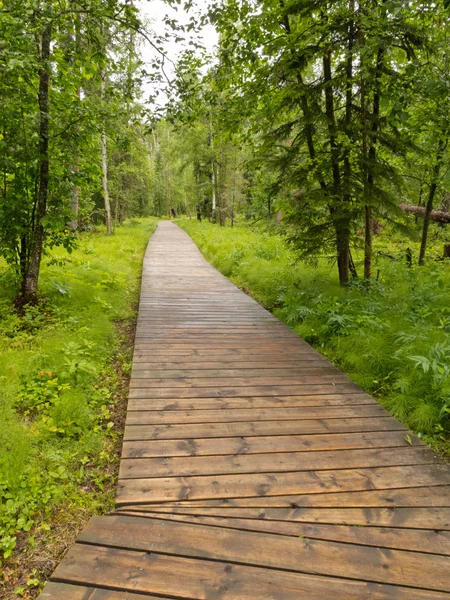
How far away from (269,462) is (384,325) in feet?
10.6

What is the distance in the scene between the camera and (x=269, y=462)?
9.66 ft

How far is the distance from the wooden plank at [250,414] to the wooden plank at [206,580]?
1440 millimetres

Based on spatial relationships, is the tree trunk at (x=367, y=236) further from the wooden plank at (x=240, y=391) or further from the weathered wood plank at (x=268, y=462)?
the weathered wood plank at (x=268, y=462)

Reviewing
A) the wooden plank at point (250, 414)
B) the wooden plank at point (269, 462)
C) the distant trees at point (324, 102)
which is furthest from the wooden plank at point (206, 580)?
the distant trees at point (324, 102)

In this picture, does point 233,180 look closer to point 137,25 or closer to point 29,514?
point 137,25

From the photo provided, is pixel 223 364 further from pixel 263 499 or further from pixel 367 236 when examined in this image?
pixel 367 236

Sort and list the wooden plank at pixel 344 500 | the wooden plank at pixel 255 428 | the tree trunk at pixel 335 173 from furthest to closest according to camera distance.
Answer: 1. the tree trunk at pixel 335 173
2. the wooden plank at pixel 255 428
3. the wooden plank at pixel 344 500

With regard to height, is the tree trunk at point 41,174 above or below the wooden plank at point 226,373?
above

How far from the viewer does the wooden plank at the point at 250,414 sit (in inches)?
138

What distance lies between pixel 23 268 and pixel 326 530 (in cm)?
601

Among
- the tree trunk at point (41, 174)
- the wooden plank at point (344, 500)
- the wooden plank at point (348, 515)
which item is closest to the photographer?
the wooden plank at point (348, 515)

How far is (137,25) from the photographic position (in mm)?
5270

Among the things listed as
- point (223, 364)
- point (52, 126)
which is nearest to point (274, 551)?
point (223, 364)

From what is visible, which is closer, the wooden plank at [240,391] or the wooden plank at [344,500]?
the wooden plank at [344,500]
